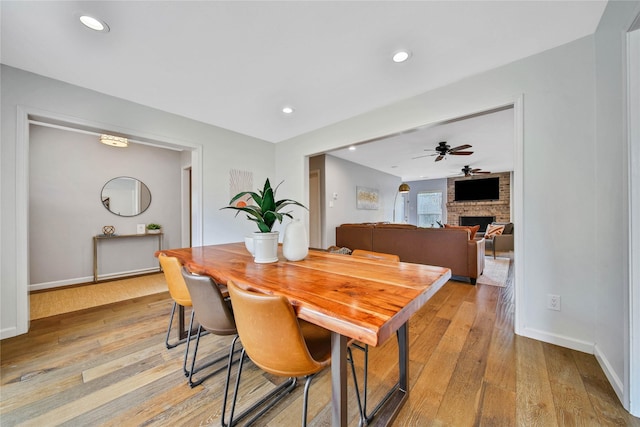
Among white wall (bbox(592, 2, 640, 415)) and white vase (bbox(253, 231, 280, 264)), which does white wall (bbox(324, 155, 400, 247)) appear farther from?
white wall (bbox(592, 2, 640, 415))

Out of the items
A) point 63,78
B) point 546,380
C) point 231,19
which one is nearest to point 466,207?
point 546,380

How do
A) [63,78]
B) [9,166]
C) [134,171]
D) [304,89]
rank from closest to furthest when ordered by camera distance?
[9,166], [63,78], [304,89], [134,171]

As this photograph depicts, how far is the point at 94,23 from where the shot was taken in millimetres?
1562

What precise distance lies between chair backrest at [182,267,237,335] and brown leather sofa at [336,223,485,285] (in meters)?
3.42

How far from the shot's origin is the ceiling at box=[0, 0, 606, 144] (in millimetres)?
1470

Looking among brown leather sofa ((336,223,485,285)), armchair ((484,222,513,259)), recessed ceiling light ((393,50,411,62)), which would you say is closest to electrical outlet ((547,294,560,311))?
brown leather sofa ((336,223,485,285))

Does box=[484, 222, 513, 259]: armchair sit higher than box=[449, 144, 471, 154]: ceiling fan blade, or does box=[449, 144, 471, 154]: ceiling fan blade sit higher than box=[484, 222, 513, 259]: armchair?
box=[449, 144, 471, 154]: ceiling fan blade

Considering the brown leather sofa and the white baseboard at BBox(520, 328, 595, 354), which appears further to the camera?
the brown leather sofa

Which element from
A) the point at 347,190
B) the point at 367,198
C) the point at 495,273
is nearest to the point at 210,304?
the point at 495,273

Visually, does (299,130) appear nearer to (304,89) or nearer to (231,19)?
(304,89)

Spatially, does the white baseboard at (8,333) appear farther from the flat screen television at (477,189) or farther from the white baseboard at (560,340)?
the flat screen television at (477,189)

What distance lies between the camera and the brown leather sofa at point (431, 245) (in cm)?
344

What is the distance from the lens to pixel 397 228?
4.19 metres

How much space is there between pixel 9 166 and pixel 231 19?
2.30 meters
